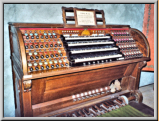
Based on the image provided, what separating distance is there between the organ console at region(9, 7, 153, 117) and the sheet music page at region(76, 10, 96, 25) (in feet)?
0.16

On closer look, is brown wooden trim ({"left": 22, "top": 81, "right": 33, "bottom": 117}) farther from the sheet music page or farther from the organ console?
the sheet music page

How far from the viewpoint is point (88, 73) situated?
7.51ft

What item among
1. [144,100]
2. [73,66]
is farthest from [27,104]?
[144,100]

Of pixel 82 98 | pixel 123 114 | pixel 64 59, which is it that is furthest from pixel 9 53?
pixel 123 114

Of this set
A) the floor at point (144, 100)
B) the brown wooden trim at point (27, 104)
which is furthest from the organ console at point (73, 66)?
the floor at point (144, 100)

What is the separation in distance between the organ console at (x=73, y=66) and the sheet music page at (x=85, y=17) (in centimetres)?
5

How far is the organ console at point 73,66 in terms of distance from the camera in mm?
1837

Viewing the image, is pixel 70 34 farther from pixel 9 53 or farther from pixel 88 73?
pixel 9 53

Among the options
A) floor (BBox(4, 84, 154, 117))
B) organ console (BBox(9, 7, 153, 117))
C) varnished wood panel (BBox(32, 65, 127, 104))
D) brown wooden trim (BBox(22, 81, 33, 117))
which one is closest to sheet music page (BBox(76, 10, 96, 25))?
organ console (BBox(9, 7, 153, 117))

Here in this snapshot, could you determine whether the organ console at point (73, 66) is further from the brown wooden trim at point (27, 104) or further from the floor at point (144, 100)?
the floor at point (144, 100)

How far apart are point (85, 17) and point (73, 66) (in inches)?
40.6

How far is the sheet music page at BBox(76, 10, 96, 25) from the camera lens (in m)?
2.42

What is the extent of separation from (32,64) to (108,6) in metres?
2.42

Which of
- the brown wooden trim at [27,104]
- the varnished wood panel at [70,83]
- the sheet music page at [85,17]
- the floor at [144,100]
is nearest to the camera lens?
the brown wooden trim at [27,104]
